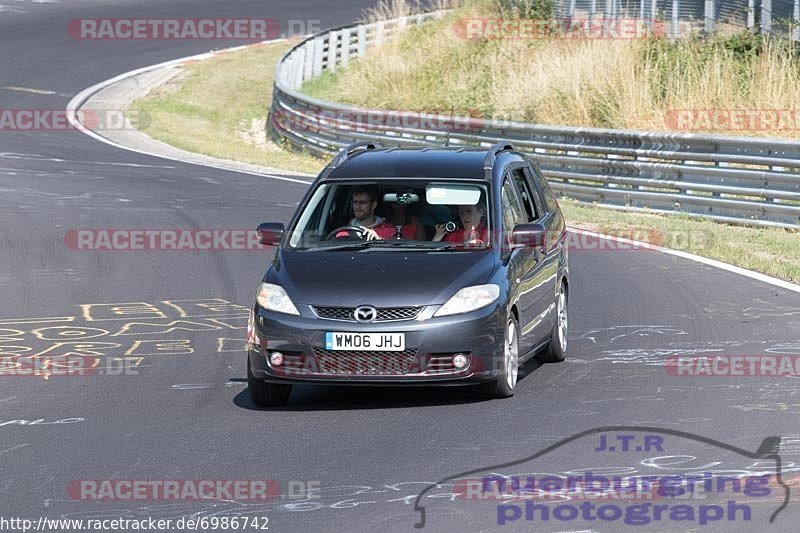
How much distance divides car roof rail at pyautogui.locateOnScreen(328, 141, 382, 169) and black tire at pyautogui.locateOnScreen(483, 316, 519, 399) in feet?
6.28

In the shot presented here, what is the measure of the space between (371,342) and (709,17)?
22772 millimetres

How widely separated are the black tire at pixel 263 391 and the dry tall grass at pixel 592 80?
16.7 metres

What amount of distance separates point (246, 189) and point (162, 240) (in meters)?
5.70

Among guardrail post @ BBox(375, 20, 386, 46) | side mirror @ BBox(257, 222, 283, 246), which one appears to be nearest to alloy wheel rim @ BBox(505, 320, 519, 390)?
side mirror @ BBox(257, 222, 283, 246)

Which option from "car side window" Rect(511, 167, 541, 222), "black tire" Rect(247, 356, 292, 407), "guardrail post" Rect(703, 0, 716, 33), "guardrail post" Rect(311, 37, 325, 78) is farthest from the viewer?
"guardrail post" Rect(311, 37, 325, 78)

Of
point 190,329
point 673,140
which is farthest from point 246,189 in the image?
point 190,329

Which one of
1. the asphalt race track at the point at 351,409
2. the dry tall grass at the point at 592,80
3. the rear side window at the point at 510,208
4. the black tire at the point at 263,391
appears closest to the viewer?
the asphalt race track at the point at 351,409

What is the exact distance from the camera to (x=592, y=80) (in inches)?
1136

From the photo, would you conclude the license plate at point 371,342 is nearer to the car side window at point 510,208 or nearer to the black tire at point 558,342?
the car side window at point 510,208

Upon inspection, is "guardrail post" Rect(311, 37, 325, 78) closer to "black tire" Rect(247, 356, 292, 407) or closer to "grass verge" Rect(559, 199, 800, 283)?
"grass verge" Rect(559, 199, 800, 283)

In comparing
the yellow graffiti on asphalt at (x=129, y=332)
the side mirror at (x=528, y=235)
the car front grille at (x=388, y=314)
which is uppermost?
the side mirror at (x=528, y=235)

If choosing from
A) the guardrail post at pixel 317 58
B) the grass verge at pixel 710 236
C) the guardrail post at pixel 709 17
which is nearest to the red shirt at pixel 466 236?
the grass verge at pixel 710 236

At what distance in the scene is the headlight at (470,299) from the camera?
966 cm

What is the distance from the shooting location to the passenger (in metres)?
10.5
